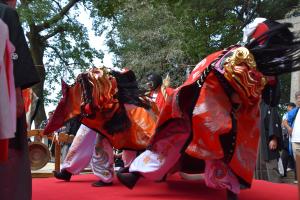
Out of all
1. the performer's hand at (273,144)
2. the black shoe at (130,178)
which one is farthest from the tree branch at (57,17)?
the black shoe at (130,178)

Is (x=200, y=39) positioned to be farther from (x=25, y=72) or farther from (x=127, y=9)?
(x=25, y=72)

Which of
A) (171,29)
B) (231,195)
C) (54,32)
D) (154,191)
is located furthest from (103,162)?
(54,32)

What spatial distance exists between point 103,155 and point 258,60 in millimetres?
1799

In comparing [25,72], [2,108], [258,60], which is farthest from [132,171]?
[2,108]

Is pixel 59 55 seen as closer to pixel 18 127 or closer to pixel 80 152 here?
pixel 80 152

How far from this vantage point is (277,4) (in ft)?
57.1

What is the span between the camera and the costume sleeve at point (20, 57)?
263 centimetres

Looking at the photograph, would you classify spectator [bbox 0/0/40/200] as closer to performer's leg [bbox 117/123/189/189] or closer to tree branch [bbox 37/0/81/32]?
performer's leg [bbox 117/123/189/189]

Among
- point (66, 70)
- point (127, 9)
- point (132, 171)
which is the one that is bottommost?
point (132, 171)

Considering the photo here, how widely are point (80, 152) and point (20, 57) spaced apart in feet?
7.68

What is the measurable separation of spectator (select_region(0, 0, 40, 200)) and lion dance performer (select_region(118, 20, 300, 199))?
1.21 metres

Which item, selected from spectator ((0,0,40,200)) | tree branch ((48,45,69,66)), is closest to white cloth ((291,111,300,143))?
spectator ((0,0,40,200))

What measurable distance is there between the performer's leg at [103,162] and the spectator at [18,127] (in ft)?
6.03

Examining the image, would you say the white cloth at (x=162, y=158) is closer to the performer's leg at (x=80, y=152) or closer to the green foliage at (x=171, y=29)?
the performer's leg at (x=80, y=152)
